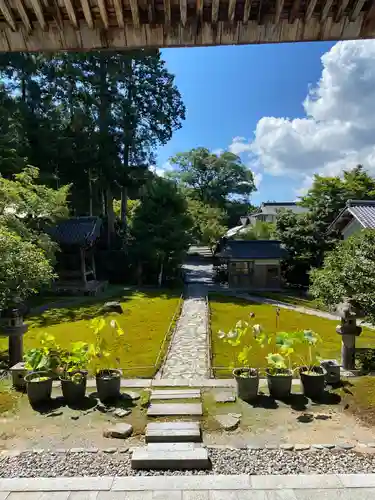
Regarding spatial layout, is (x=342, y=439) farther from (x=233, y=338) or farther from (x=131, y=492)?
(x=131, y=492)

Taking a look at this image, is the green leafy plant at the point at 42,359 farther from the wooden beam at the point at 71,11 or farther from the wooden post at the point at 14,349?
the wooden beam at the point at 71,11

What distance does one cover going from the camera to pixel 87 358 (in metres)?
6.69

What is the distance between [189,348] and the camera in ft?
36.5

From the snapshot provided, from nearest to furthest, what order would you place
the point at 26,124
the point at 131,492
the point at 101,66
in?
the point at 131,492, the point at 26,124, the point at 101,66

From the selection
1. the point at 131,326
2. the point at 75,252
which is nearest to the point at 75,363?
the point at 131,326

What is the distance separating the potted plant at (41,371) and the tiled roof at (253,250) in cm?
1879

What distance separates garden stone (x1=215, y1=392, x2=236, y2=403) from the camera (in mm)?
6578

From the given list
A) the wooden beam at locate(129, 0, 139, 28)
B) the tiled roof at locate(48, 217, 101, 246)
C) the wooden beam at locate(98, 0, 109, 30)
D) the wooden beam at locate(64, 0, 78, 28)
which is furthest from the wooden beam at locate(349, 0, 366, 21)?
the tiled roof at locate(48, 217, 101, 246)

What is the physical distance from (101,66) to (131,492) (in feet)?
89.5

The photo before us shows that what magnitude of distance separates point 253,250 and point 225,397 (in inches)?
749

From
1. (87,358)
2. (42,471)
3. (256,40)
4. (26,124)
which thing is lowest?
(42,471)

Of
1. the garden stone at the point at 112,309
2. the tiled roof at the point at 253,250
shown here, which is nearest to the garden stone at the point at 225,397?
the garden stone at the point at 112,309

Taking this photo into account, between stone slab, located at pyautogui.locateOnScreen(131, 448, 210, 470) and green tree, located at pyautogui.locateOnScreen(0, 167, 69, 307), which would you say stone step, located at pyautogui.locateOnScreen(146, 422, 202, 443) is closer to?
stone slab, located at pyautogui.locateOnScreen(131, 448, 210, 470)

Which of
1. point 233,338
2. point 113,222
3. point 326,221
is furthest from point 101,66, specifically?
point 233,338
